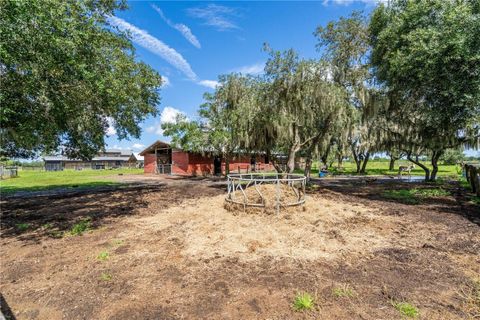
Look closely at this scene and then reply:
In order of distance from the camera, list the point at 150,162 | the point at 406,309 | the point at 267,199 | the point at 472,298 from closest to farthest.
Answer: the point at 406,309, the point at 472,298, the point at 267,199, the point at 150,162

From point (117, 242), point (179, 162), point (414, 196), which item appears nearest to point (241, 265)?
point (117, 242)

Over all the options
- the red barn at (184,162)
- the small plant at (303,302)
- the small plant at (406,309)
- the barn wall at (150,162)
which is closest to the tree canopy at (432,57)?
the small plant at (406,309)

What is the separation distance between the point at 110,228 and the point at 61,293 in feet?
11.2

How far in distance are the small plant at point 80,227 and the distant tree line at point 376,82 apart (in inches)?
334

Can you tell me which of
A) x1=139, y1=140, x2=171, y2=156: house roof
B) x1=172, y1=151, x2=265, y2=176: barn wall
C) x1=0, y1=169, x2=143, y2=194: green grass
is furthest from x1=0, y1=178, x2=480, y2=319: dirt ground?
x1=139, y1=140, x2=171, y2=156: house roof

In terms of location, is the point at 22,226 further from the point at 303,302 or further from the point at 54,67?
the point at 303,302

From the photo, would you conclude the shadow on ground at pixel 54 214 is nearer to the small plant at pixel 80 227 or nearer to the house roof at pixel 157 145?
the small plant at pixel 80 227

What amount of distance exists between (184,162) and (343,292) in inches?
1001

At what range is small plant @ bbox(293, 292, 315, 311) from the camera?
3.17 metres

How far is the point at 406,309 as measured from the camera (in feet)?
10.3

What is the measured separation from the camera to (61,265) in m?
4.60

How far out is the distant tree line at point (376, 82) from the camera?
8820 mm

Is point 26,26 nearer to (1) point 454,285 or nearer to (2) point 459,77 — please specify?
(1) point 454,285

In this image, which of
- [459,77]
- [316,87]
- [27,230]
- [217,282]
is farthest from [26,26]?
[459,77]
